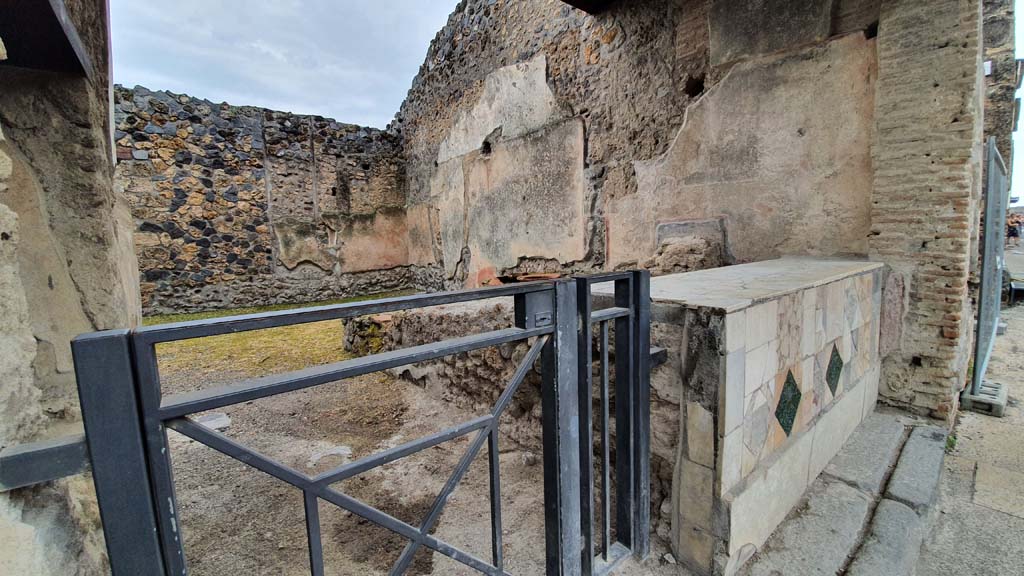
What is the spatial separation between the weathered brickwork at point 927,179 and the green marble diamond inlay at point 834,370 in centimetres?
101

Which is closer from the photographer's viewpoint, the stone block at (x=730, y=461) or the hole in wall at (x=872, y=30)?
the stone block at (x=730, y=461)

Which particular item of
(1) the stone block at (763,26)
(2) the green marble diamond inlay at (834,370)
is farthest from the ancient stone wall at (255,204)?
(2) the green marble diamond inlay at (834,370)

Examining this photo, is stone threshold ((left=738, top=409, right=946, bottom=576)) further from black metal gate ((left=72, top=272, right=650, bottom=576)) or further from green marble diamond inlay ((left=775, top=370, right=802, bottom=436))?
black metal gate ((left=72, top=272, right=650, bottom=576))

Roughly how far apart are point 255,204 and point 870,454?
28.7 ft

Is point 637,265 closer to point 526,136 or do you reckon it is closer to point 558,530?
point 526,136

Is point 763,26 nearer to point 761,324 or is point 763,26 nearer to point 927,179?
point 927,179

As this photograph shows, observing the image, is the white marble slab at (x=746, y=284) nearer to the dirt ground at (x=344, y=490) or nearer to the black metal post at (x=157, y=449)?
the dirt ground at (x=344, y=490)

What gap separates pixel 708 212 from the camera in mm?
3887

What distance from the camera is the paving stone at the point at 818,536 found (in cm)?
155

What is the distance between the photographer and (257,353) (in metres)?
4.47

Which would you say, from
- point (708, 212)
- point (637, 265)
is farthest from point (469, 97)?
point (708, 212)

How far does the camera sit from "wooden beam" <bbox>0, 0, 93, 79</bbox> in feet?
2.98

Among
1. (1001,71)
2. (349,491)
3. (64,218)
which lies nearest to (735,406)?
(349,491)

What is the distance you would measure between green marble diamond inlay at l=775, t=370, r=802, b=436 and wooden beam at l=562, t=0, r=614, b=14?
430 centimetres
